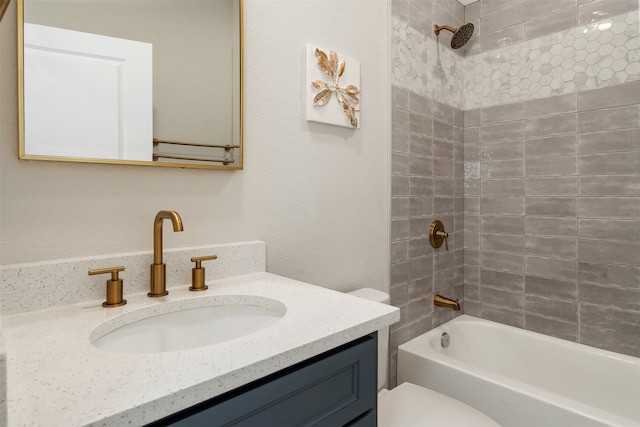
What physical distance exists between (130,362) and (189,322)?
37 cm

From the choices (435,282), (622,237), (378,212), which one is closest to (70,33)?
(378,212)

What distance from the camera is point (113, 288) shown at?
87 centimetres

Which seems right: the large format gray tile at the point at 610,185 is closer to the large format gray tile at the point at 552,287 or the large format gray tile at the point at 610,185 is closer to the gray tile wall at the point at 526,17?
the large format gray tile at the point at 552,287

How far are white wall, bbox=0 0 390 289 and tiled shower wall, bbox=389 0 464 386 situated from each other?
0.10 m

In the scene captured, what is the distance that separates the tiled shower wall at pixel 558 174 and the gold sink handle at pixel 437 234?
1.15 ft

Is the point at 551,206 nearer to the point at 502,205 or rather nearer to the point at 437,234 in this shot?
the point at 502,205

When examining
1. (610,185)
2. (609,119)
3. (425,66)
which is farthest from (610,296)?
(425,66)

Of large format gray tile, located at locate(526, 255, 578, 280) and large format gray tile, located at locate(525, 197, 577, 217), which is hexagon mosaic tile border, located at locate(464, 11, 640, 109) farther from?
large format gray tile, located at locate(526, 255, 578, 280)

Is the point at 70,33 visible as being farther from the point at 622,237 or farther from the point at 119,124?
the point at 622,237

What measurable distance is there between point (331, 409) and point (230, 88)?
3.12ft

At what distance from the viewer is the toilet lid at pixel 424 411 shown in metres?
1.22

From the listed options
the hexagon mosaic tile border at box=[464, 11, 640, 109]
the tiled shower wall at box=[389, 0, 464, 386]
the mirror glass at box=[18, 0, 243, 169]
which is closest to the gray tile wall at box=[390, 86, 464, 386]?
the tiled shower wall at box=[389, 0, 464, 386]

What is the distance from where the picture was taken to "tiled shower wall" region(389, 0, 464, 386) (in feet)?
5.82

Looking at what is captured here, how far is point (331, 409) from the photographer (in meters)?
0.73
